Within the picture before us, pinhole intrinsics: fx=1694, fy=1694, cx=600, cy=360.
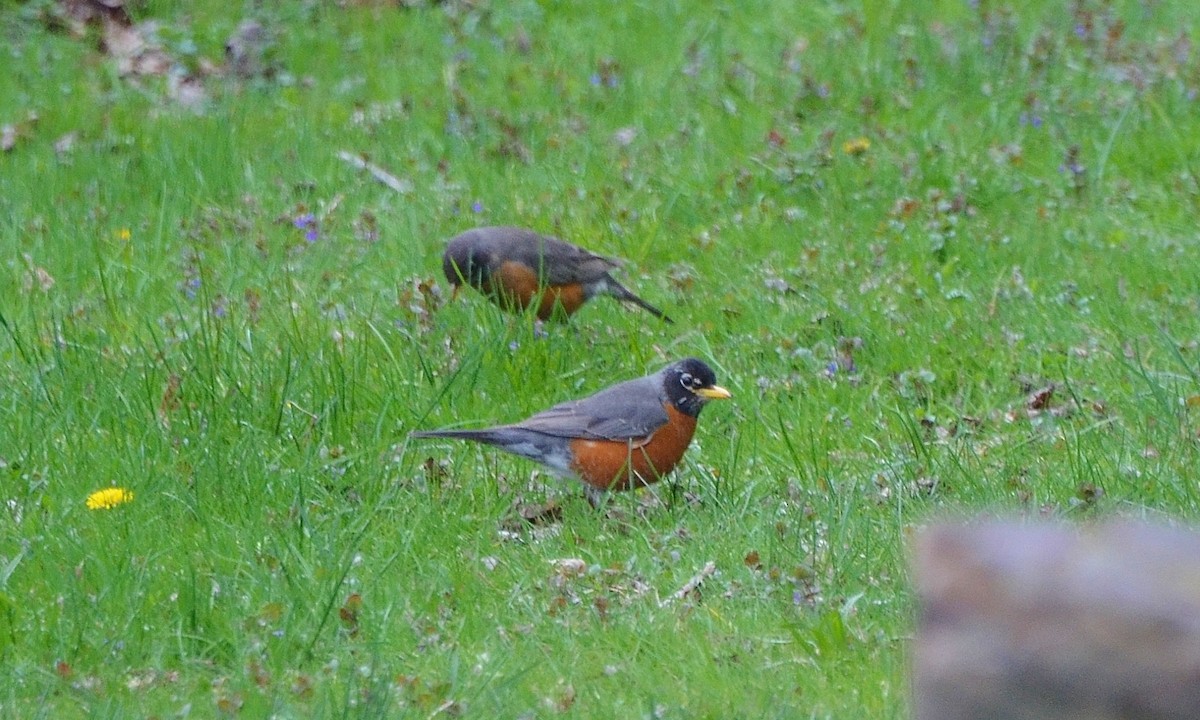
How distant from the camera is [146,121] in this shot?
8.77 meters

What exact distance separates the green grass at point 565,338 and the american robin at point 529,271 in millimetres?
129

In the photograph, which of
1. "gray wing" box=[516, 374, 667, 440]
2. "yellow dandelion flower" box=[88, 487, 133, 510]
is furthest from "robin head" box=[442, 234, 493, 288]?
"yellow dandelion flower" box=[88, 487, 133, 510]

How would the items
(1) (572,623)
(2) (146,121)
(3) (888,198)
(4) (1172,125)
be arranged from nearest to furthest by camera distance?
(1) (572,623)
(3) (888,198)
(4) (1172,125)
(2) (146,121)

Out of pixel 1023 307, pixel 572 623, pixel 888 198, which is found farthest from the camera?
pixel 888 198

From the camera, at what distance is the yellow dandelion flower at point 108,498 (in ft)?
15.3

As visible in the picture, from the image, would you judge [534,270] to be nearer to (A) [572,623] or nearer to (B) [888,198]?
(B) [888,198]

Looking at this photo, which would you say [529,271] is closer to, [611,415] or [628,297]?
[628,297]

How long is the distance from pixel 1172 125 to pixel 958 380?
8.81ft

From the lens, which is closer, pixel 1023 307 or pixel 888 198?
pixel 1023 307

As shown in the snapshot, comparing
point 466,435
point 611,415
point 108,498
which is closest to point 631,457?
point 611,415

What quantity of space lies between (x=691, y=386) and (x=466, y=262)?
5.06 feet

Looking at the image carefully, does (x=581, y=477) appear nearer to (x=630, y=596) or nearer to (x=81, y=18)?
(x=630, y=596)

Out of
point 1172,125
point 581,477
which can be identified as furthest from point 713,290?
point 1172,125

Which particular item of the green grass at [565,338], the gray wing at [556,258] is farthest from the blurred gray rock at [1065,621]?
the gray wing at [556,258]
